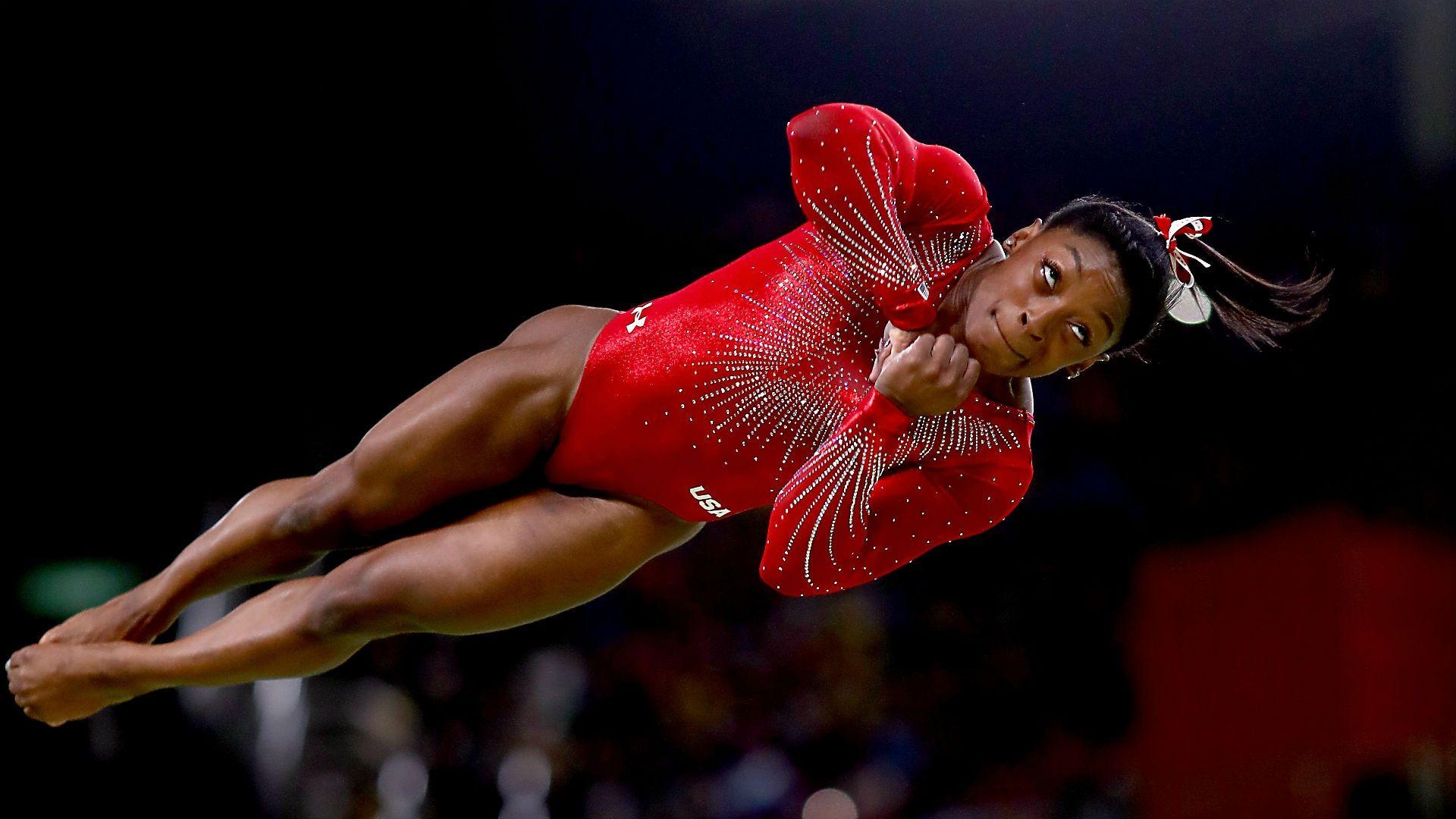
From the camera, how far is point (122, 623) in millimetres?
1741

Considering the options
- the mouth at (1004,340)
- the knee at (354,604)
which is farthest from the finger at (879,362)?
the knee at (354,604)

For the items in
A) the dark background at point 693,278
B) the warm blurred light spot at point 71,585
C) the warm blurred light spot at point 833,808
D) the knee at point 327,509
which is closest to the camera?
the knee at point 327,509

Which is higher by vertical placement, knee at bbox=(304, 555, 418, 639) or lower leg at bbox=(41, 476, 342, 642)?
lower leg at bbox=(41, 476, 342, 642)

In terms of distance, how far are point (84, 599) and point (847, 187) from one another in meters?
2.54

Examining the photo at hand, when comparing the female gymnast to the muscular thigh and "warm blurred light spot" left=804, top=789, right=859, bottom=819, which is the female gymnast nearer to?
the muscular thigh

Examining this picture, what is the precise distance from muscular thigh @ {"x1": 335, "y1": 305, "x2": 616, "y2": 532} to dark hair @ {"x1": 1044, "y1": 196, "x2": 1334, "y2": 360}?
2.37 feet

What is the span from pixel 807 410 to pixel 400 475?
583mm

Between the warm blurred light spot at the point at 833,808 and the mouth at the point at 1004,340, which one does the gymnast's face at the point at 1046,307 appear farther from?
the warm blurred light spot at the point at 833,808

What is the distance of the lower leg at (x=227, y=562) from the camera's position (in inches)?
66.8

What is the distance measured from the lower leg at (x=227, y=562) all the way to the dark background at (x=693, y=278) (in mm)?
1324

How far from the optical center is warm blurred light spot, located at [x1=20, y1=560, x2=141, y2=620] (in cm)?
292

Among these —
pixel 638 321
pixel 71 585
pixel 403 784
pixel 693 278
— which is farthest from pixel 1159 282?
pixel 71 585

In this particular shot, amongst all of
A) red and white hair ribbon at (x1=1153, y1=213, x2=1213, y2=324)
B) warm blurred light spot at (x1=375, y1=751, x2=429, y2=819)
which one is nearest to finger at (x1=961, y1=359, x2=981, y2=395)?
red and white hair ribbon at (x1=1153, y1=213, x2=1213, y2=324)

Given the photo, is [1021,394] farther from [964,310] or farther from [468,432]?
[468,432]
